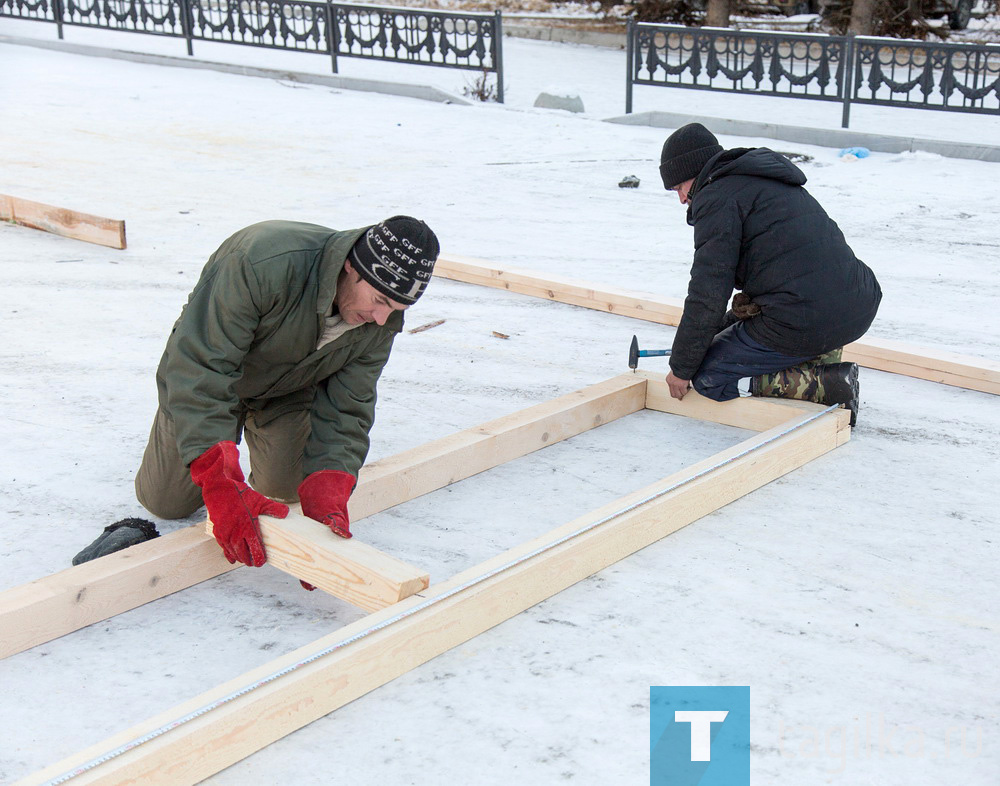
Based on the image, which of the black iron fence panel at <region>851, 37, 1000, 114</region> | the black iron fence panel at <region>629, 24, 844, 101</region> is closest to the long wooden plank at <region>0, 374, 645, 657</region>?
the black iron fence panel at <region>851, 37, 1000, 114</region>

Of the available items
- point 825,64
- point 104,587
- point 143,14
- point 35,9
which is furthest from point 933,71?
point 35,9

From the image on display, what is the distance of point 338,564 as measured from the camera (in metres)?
2.67

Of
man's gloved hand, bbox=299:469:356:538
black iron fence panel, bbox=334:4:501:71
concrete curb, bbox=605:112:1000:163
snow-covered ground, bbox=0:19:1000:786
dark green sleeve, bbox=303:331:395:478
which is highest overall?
black iron fence panel, bbox=334:4:501:71

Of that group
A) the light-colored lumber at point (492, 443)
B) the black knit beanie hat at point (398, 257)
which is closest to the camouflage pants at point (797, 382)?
the light-colored lumber at point (492, 443)

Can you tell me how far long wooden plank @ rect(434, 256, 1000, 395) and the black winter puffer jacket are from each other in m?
0.95

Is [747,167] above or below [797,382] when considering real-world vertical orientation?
above

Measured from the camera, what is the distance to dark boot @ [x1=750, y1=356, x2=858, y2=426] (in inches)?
157

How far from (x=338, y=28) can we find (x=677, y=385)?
9832 millimetres

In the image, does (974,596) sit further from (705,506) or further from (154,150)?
(154,150)

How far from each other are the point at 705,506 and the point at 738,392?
2.92 feet

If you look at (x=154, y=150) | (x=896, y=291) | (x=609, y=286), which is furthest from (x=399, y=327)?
(x=154, y=150)

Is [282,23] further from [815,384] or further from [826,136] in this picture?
[815,384]

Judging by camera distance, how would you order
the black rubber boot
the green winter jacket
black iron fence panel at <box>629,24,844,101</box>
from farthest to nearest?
black iron fence panel at <box>629,24,844,101</box> → the black rubber boot → the green winter jacket

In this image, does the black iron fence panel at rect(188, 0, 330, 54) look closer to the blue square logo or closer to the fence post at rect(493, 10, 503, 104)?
the fence post at rect(493, 10, 503, 104)
